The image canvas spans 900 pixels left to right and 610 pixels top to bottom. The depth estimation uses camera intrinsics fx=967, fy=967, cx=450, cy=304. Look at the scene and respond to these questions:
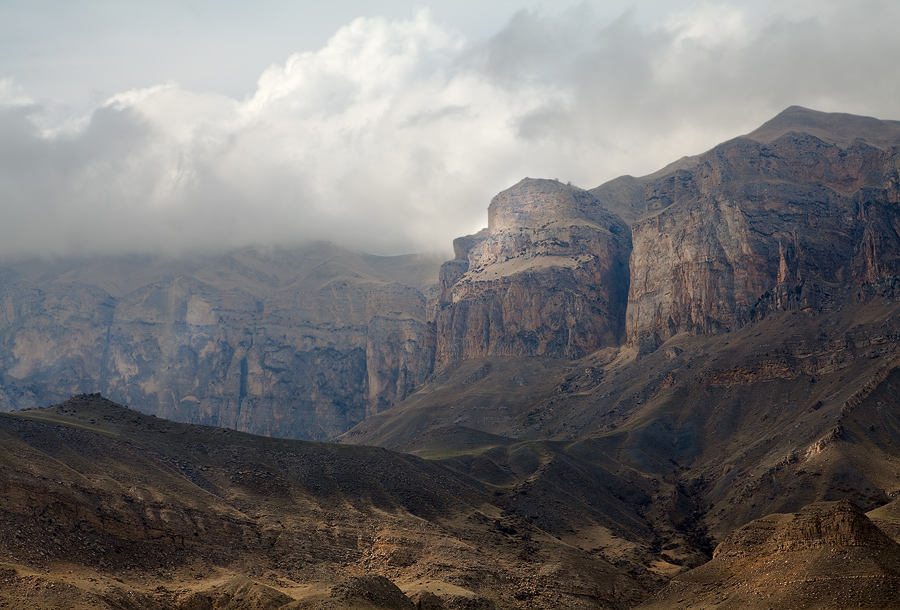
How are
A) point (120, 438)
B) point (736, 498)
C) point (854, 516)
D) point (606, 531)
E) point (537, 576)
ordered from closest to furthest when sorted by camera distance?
point (854, 516) < point (537, 576) < point (120, 438) < point (606, 531) < point (736, 498)

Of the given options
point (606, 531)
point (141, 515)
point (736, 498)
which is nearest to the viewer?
point (141, 515)

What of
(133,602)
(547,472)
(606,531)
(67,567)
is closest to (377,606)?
(133,602)

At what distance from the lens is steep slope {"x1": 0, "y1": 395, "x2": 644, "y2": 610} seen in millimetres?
102812

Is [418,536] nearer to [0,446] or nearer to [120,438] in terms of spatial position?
[120,438]

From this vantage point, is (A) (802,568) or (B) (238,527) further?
(B) (238,527)

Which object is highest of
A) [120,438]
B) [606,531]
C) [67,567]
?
[120,438]

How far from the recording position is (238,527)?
125688mm

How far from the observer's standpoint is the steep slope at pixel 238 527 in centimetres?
10281

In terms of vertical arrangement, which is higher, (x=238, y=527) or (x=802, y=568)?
(x=238, y=527)

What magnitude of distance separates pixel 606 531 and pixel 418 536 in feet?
148

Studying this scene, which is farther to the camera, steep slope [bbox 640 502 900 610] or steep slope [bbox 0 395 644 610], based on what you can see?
steep slope [bbox 0 395 644 610]

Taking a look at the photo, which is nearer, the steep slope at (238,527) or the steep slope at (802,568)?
the steep slope at (802,568)

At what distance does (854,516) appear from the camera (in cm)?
10944

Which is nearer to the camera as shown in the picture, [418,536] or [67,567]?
[67,567]
